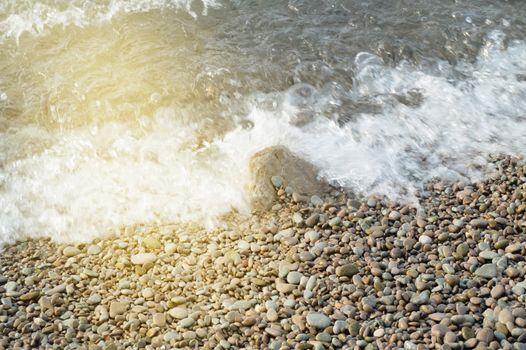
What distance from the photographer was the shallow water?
5.32 meters

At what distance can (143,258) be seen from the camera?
4.54 meters

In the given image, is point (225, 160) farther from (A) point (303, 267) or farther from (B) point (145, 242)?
(A) point (303, 267)

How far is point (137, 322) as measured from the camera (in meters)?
3.97

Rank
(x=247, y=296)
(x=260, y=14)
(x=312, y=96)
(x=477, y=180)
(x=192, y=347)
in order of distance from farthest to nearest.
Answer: (x=260, y=14)
(x=312, y=96)
(x=477, y=180)
(x=247, y=296)
(x=192, y=347)

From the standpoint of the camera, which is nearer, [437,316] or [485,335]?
[485,335]

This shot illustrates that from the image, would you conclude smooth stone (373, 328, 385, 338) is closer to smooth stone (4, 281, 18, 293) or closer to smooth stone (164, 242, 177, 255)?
smooth stone (164, 242, 177, 255)

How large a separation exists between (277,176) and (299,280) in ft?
4.17

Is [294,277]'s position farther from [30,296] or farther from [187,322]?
[30,296]

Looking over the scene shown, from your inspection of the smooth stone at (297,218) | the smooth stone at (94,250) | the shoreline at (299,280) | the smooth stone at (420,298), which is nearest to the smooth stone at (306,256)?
the shoreline at (299,280)

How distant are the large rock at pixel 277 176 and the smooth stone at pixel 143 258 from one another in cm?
97

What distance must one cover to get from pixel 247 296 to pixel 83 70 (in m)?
4.12

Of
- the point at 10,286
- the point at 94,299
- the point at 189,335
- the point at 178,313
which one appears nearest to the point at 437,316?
the point at 189,335

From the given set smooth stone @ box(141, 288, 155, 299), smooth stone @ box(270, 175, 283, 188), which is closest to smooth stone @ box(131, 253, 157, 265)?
smooth stone @ box(141, 288, 155, 299)

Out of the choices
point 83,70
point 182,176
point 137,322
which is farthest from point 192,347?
point 83,70
